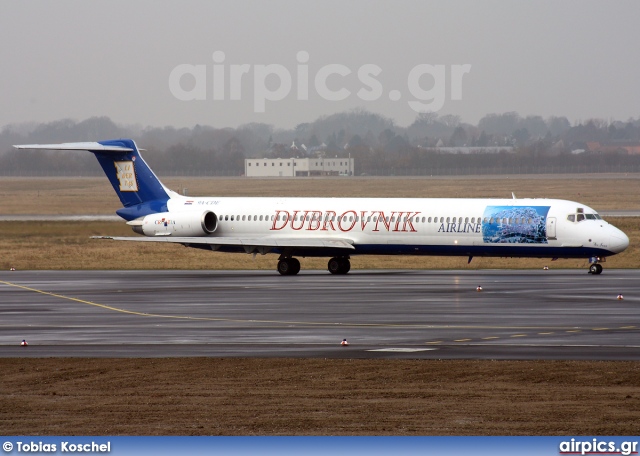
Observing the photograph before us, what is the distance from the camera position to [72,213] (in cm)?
10281

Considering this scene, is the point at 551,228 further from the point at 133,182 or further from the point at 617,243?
the point at 133,182

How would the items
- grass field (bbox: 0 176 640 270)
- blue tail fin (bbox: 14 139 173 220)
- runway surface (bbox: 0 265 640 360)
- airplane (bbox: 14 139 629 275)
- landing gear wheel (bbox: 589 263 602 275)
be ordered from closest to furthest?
runway surface (bbox: 0 265 640 360) → airplane (bbox: 14 139 629 275) → landing gear wheel (bbox: 589 263 602 275) → blue tail fin (bbox: 14 139 173 220) → grass field (bbox: 0 176 640 270)

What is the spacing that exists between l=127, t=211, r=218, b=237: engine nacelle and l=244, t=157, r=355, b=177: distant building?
129 metres

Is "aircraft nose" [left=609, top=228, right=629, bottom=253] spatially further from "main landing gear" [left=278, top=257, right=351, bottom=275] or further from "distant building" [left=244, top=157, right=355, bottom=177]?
"distant building" [left=244, top=157, right=355, bottom=177]

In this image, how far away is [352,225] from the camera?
1922 inches

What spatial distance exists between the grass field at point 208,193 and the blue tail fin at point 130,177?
508 centimetres

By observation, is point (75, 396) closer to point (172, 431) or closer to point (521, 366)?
point (172, 431)

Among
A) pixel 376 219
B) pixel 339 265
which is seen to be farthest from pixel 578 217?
pixel 339 265

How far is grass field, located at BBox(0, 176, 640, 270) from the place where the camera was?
58500mm

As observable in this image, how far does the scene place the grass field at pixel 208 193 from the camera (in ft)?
192

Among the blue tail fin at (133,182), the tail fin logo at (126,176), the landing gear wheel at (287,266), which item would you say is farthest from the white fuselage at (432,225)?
the tail fin logo at (126,176)

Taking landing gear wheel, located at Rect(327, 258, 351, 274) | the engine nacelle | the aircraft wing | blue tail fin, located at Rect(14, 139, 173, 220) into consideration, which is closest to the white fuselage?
the engine nacelle

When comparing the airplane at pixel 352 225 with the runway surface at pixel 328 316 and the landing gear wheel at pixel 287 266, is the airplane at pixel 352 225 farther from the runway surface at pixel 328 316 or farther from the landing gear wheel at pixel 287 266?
the runway surface at pixel 328 316

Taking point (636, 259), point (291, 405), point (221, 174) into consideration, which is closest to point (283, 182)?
point (221, 174)
